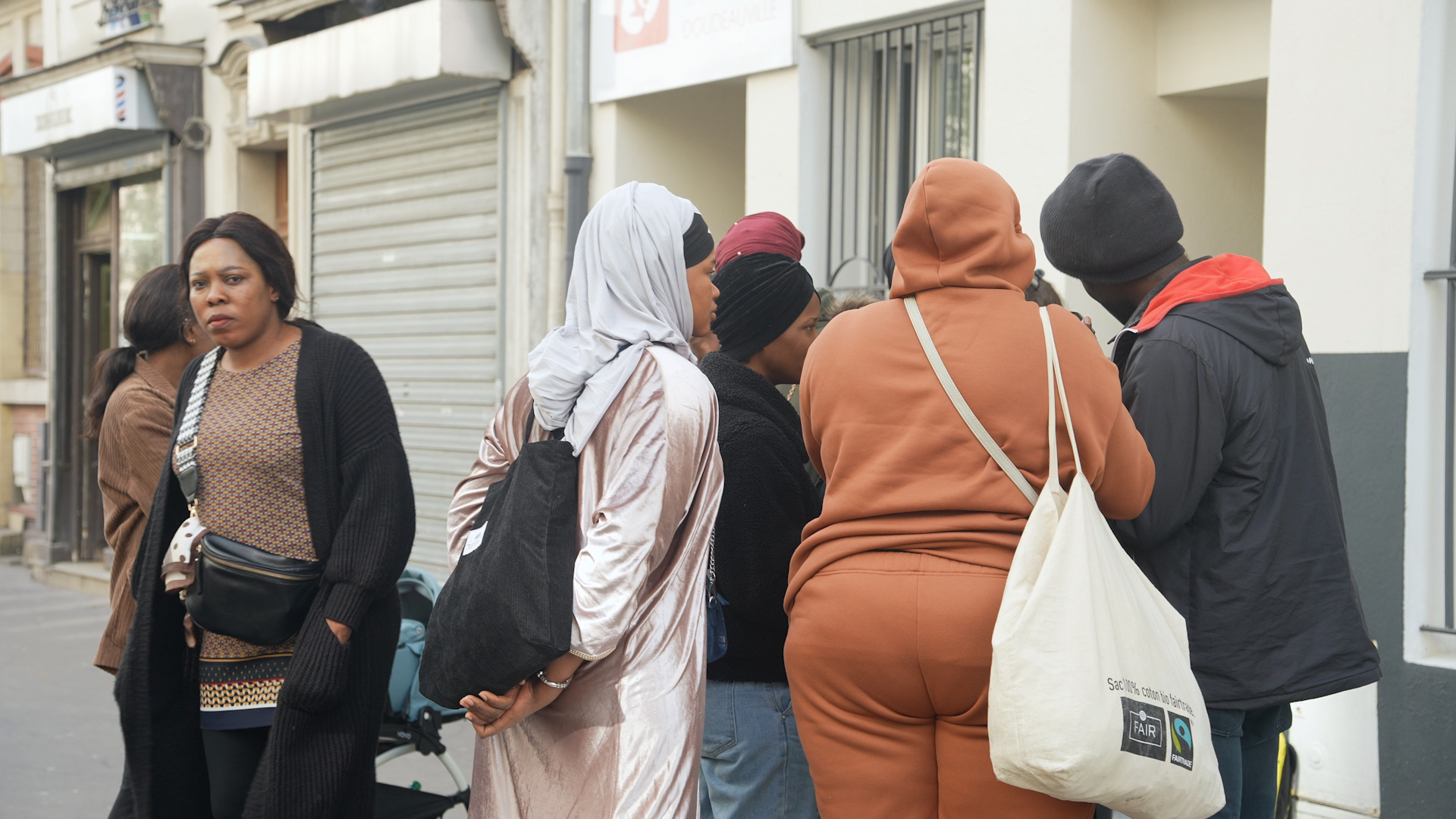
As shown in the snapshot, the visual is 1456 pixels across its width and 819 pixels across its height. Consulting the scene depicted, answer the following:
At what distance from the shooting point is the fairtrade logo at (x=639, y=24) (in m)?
7.49

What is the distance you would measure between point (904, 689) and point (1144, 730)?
380mm

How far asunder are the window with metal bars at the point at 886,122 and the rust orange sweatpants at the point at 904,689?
164 inches

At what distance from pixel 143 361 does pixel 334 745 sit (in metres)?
1.71

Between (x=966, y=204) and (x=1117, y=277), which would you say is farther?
(x=1117, y=277)

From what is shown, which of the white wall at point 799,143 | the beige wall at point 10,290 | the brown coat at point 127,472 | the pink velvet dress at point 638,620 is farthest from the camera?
the beige wall at point 10,290

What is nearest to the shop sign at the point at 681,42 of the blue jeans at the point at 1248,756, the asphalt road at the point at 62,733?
the asphalt road at the point at 62,733

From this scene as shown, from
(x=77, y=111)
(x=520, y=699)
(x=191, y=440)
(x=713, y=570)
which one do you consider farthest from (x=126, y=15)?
(x=520, y=699)

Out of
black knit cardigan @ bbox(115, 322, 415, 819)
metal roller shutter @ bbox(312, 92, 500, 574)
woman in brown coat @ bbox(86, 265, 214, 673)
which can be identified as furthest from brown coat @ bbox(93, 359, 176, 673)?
metal roller shutter @ bbox(312, 92, 500, 574)

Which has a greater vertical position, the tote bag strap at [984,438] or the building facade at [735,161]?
the building facade at [735,161]

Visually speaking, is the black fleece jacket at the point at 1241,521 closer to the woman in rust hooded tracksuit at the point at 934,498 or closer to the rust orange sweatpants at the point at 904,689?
the woman in rust hooded tracksuit at the point at 934,498

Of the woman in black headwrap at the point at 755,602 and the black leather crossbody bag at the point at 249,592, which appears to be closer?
the woman in black headwrap at the point at 755,602

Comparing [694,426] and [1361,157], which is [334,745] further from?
[1361,157]

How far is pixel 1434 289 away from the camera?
4.41 m

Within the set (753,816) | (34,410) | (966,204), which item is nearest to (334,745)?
(753,816)
